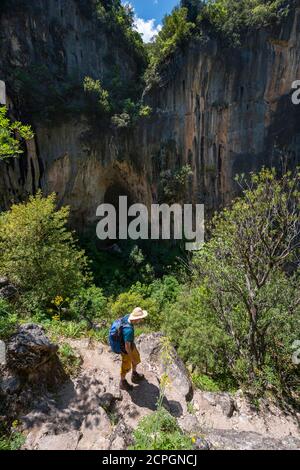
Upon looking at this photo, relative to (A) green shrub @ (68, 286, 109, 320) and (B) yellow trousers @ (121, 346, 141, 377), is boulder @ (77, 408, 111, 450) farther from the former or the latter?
(A) green shrub @ (68, 286, 109, 320)

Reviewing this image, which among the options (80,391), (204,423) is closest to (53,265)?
(80,391)

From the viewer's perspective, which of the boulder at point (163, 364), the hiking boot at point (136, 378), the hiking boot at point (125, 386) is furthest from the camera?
the boulder at point (163, 364)

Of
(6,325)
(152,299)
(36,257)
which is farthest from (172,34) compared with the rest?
(6,325)

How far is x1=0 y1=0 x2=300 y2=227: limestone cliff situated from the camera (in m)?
15.4

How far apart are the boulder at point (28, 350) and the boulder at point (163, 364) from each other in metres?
1.69

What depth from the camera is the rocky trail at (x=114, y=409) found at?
3479mm

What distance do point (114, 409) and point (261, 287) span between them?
3330 millimetres

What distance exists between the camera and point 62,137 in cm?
1516

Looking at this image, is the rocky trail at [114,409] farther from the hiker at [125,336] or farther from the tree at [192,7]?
the tree at [192,7]

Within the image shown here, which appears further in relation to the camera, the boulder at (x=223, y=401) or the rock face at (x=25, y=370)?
the boulder at (x=223, y=401)

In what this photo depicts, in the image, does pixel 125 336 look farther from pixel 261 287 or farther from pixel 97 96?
pixel 97 96

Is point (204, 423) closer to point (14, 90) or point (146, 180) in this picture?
point (146, 180)

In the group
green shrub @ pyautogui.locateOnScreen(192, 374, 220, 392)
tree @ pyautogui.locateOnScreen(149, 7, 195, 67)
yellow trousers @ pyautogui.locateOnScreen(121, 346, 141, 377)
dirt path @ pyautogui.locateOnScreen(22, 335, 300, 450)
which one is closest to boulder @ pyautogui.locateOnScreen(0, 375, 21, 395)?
dirt path @ pyautogui.locateOnScreen(22, 335, 300, 450)

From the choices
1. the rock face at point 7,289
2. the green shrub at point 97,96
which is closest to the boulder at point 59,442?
the rock face at point 7,289
